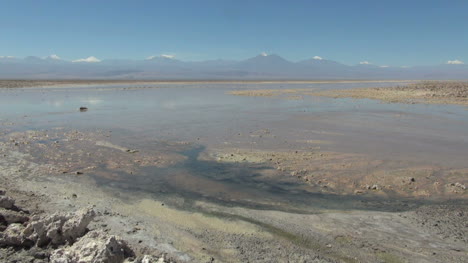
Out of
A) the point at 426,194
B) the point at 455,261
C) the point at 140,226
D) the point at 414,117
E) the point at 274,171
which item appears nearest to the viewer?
the point at 455,261

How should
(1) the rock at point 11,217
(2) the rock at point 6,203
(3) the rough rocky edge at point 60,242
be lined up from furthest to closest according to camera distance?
(2) the rock at point 6,203 < (1) the rock at point 11,217 < (3) the rough rocky edge at point 60,242

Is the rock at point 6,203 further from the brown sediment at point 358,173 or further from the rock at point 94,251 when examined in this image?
the brown sediment at point 358,173

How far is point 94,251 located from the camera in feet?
14.9

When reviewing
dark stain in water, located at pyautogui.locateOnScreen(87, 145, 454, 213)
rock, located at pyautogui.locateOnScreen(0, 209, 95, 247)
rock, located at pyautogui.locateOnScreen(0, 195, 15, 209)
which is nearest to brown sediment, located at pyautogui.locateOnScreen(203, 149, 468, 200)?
dark stain in water, located at pyautogui.locateOnScreen(87, 145, 454, 213)

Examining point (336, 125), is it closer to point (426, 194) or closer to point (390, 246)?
point (426, 194)

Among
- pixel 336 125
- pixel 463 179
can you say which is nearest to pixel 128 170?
pixel 463 179

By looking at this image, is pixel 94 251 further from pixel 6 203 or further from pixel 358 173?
pixel 358 173

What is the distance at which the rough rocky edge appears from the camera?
4613 millimetres

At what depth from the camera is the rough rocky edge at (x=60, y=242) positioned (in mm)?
4613

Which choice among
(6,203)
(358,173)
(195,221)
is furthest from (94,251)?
(358,173)

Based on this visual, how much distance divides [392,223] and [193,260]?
414cm

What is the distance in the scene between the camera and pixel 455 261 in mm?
5246

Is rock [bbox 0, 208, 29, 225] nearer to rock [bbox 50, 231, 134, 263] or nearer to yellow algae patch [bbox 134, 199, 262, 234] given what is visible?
rock [bbox 50, 231, 134, 263]

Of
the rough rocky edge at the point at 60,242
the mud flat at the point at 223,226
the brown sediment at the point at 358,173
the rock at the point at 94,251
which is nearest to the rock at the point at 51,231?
the rough rocky edge at the point at 60,242
